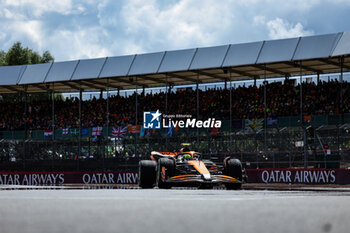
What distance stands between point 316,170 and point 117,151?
10.9 metres

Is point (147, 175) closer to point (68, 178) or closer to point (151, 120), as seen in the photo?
point (68, 178)

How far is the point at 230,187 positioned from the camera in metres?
19.6

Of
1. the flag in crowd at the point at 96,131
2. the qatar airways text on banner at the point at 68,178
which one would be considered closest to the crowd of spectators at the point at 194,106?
the flag in crowd at the point at 96,131

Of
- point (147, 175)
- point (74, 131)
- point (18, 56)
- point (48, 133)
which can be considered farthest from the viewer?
point (18, 56)

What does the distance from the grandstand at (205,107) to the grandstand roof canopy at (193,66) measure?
6cm

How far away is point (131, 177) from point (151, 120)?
4.73 meters

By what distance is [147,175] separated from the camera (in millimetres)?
19719

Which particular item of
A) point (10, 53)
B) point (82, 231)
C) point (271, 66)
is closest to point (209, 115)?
point (271, 66)

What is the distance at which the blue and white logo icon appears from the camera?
34253 mm

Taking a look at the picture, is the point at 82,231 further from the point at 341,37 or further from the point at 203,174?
the point at 341,37

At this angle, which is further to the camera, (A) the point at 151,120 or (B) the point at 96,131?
(B) the point at 96,131

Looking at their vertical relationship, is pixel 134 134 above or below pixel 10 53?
below

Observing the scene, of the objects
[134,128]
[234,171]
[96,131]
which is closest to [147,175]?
[234,171]

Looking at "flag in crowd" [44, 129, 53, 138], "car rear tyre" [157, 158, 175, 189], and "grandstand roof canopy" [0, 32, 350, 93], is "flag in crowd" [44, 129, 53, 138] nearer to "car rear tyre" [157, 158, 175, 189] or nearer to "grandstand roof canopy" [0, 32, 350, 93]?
"grandstand roof canopy" [0, 32, 350, 93]
